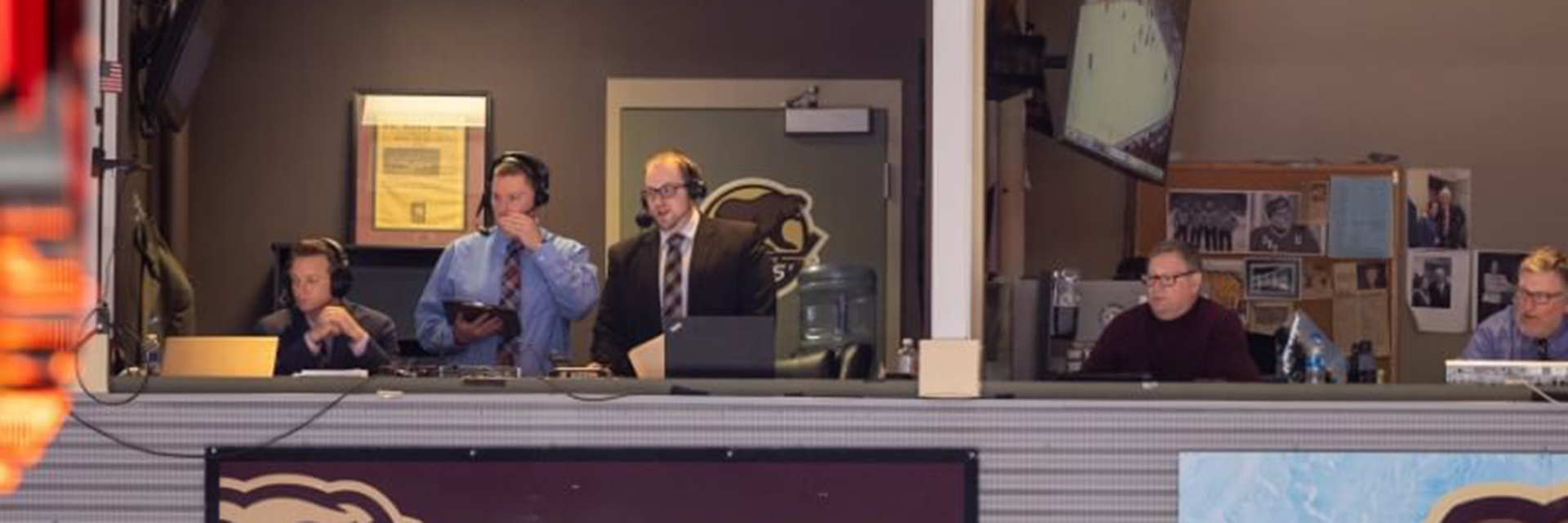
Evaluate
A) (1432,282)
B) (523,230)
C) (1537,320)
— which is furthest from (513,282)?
(1432,282)

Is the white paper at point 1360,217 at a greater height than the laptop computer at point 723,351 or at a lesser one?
greater

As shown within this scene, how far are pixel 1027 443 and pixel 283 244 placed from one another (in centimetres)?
431

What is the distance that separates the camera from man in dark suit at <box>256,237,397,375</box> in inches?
236

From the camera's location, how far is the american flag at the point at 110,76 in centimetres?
546

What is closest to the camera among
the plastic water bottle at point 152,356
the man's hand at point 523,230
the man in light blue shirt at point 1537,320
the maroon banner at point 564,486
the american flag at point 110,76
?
the maroon banner at point 564,486

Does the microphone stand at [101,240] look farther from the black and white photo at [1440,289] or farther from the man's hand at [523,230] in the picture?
the black and white photo at [1440,289]

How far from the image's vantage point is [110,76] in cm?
548

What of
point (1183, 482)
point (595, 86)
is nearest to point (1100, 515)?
point (1183, 482)

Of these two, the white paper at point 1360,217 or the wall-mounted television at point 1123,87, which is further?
the white paper at point 1360,217

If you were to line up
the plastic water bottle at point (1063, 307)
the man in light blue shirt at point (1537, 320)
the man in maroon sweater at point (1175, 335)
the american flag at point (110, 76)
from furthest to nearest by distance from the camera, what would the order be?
the plastic water bottle at point (1063, 307) → the man in light blue shirt at point (1537, 320) → the man in maroon sweater at point (1175, 335) → the american flag at point (110, 76)

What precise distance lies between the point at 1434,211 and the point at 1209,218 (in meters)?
0.83

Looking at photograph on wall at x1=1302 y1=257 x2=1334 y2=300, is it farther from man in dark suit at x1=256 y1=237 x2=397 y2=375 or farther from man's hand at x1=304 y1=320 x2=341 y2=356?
man's hand at x1=304 y1=320 x2=341 y2=356

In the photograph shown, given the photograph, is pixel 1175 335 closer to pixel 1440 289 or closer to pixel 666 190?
pixel 666 190

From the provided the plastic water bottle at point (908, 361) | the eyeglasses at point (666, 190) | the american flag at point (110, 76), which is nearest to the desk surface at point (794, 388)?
the plastic water bottle at point (908, 361)
